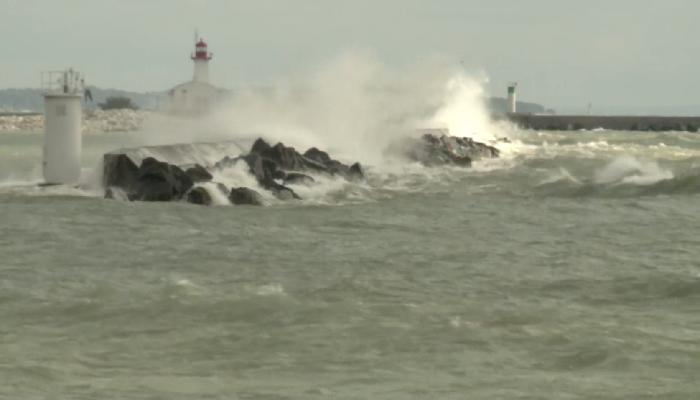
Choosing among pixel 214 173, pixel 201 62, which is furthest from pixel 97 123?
pixel 214 173

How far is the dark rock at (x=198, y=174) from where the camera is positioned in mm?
21641

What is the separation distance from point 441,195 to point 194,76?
25.2 m

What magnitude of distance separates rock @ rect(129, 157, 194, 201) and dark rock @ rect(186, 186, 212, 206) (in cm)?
26

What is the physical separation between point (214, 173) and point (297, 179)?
5.14 ft

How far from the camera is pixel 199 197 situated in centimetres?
1989

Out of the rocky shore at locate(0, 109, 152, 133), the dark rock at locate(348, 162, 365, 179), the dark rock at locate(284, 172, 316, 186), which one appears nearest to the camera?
the dark rock at locate(284, 172, 316, 186)

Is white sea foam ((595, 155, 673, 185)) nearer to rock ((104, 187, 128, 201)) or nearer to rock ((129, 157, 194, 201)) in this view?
rock ((129, 157, 194, 201))

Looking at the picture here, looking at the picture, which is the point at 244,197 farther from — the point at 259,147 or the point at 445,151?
the point at 445,151

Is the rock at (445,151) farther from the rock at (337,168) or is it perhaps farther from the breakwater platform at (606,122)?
the breakwater platform at (606,122)

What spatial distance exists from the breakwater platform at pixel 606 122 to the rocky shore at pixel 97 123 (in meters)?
31.9

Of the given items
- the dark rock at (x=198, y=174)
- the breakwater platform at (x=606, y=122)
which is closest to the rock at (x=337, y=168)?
the dark rock at (x=198, y=174)

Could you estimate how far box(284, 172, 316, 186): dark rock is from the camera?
77.2 feet

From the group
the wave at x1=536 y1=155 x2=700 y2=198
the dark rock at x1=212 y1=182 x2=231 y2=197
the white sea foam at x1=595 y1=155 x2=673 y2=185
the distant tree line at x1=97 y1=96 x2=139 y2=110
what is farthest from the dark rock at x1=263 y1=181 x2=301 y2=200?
the distant tree line at x1=97 y1=96 x2=139 y2=110

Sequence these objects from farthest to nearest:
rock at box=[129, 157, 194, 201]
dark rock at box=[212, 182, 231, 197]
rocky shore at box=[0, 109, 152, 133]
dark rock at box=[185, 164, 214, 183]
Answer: rocky shore at box=[0, 109, 152, 133]
dark rock at box=[185, 164, 214, 183]
dark rock at box=[212, 182, 231, 197]
rock at box=[129, 157, 194, 201]
